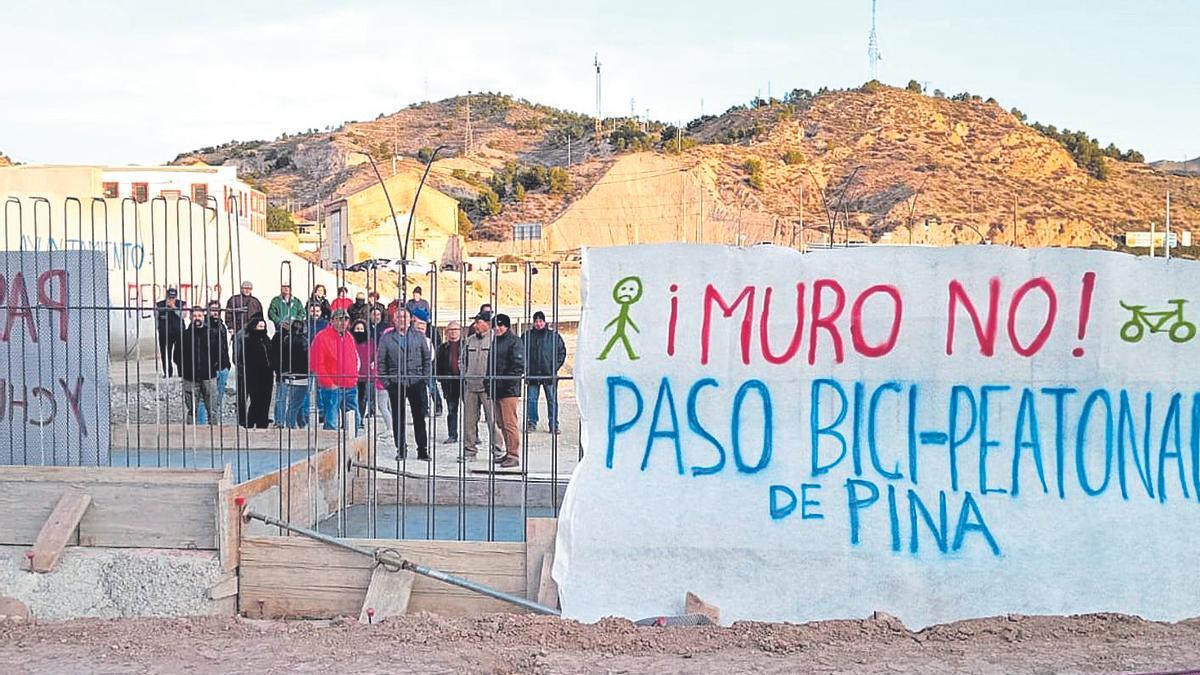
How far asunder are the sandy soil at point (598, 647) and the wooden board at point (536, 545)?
0.44 m

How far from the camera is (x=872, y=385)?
6879 millimetres

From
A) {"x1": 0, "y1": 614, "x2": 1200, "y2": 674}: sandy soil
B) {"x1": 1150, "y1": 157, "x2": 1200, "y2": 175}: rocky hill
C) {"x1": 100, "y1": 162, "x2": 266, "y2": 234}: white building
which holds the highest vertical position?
{"x1": 1150, "y1": 157, "x2": 1200, "y2": 175}: rocky hill

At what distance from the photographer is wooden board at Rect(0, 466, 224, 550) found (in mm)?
7746

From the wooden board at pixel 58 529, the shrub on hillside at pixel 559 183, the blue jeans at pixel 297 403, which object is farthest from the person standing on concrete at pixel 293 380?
the shrub on hillside at pixel 559 183

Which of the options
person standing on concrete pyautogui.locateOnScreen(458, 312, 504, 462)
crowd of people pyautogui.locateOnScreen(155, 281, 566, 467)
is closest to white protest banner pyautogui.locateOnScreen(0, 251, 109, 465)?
crowd of people pyautogui.locateOnScreen(155, 281, 566, 467)

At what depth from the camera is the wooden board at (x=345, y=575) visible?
288 inches

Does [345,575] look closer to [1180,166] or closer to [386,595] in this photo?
[386,595]

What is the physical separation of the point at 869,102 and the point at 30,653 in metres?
102

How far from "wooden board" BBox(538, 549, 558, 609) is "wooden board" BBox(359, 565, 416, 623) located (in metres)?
0.81

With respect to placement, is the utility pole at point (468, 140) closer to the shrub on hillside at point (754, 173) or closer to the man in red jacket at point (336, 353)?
the shrub on hillside at point (754, 173)

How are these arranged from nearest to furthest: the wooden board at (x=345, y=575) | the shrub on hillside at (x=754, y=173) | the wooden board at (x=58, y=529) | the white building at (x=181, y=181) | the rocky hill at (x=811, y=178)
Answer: the wooden board at (x=345, y=575)
the wooden board at (x=58, y=529)
the white building at (x=181, y=181)
the rocky hill at (x=811, y=178)
the shrub on hillside at (x=754, y=173)

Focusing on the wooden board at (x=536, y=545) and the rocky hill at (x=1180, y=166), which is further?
the rocky hill at (x=1180, y=166)

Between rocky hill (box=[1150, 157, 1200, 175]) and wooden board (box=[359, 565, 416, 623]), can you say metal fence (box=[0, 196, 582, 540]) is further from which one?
rocky hill (box=[1150, 157, 1200, 175])

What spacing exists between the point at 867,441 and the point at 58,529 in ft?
16.3
